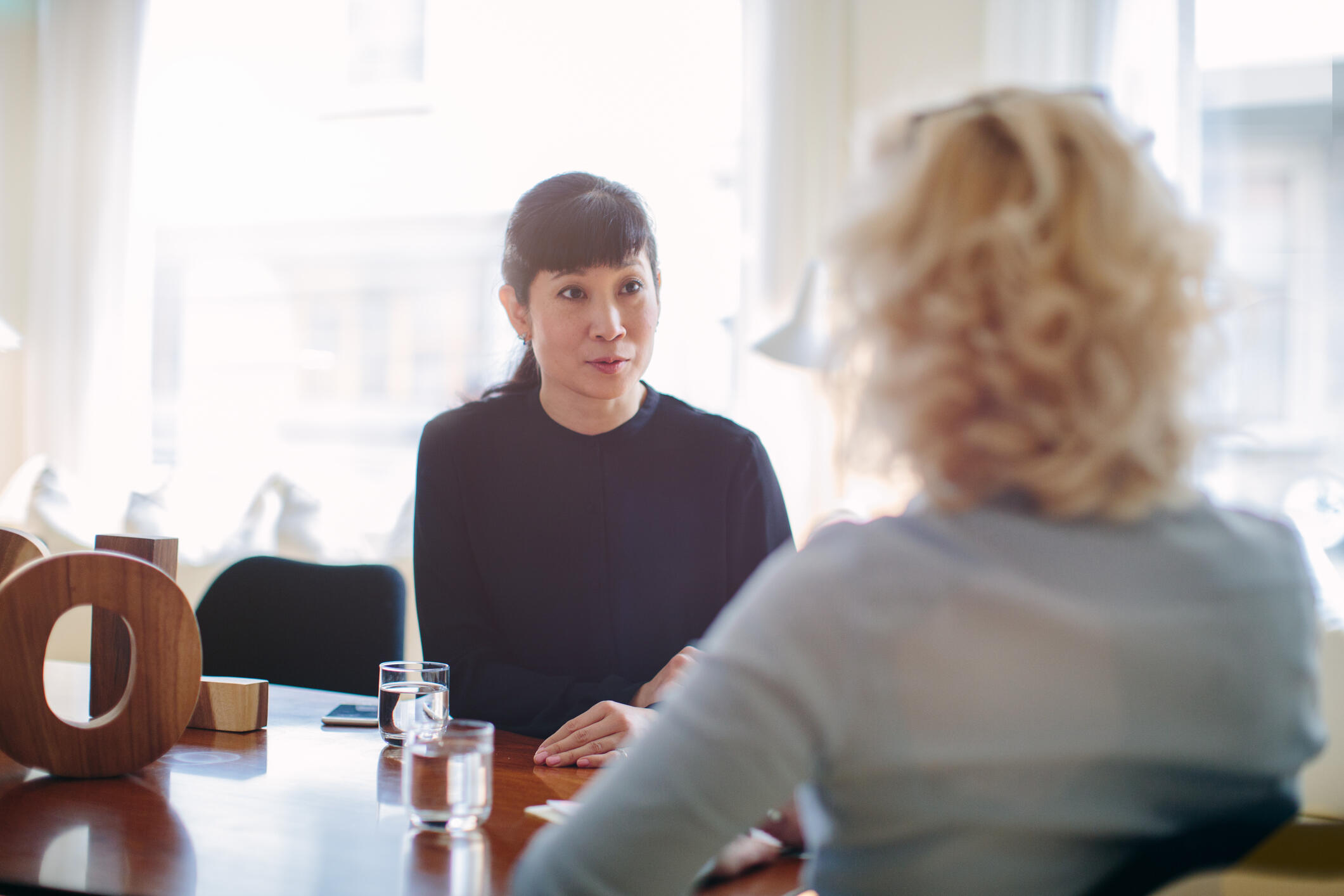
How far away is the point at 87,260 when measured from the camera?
379 centimetres

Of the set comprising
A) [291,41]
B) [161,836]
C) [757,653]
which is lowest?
[161,836]

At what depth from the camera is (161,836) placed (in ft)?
3.12

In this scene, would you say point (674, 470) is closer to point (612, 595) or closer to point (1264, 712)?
point (612, 595)

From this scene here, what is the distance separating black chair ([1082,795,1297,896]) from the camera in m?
0.64

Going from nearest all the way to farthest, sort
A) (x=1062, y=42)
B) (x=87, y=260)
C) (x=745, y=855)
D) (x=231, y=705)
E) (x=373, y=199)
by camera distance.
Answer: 1. (x=745, y=855)
2. (x=231, y=705)
3. (x=1062, y=42)
4. (x=373, y=199)
5. (x=87, y=260)

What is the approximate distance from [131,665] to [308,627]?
0.84 meters

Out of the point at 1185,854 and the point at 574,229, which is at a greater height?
the point at 574,229

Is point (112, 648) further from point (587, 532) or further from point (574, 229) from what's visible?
point (574, 229)

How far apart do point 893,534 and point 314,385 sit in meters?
3.41

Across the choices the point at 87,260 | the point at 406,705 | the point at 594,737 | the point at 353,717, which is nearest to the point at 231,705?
the point at 353,717

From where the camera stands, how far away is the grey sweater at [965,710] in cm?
60

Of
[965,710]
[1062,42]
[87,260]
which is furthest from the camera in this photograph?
[87,260]

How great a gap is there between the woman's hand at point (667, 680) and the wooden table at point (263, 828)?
19cm

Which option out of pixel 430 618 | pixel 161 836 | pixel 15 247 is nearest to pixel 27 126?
pixel 15 247
